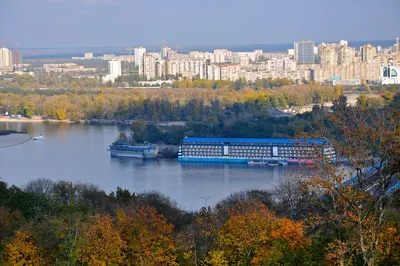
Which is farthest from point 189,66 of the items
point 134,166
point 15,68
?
point 134,166

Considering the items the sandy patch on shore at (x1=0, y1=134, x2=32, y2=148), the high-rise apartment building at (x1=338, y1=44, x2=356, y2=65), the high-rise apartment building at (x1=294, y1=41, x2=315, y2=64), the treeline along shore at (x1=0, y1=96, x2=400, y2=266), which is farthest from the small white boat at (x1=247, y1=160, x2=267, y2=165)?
the high-rise apartment building at (x1=294, y1=41, x2=315, y2=64)

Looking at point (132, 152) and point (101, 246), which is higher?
point (101, 246)

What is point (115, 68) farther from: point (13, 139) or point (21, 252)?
point (21, 252)

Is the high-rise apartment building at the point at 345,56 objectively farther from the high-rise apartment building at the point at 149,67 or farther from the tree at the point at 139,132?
the tree at the point at 139,132

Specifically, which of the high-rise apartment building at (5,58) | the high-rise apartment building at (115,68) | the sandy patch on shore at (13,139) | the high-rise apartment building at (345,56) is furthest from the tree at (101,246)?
the high-rise apartment building at (5,58)

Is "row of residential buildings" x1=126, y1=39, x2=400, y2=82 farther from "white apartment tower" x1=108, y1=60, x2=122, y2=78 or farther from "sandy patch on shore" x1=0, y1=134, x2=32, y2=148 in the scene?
"sandy patch on shore" x1=0, y1=134, x2=32, y2=148

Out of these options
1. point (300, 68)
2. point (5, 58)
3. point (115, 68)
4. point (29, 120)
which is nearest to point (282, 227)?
point (29, 120)
